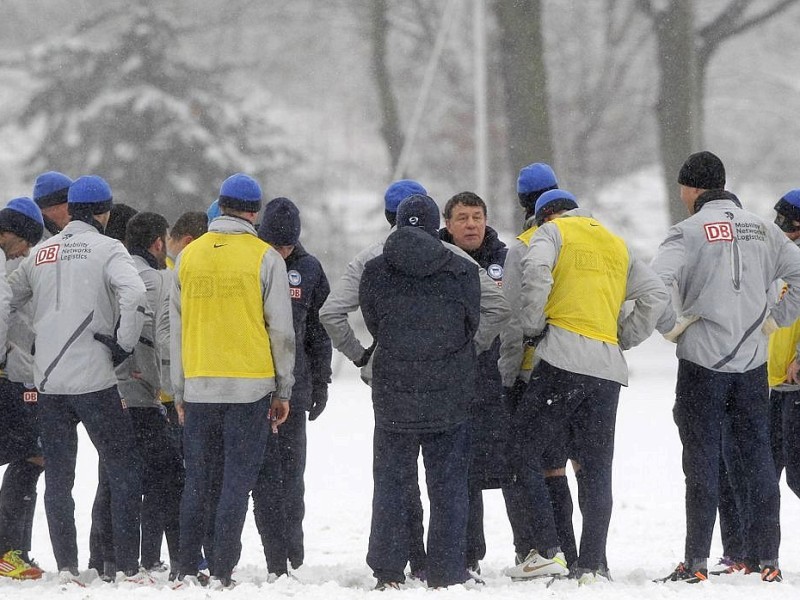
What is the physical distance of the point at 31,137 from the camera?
28.7 meters

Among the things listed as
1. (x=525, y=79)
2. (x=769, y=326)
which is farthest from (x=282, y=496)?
(x=525, y=79)

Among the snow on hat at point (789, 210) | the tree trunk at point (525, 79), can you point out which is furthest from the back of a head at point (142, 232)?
the tree trunk at point (525, 79)

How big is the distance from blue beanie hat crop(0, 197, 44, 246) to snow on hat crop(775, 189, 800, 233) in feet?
13.0

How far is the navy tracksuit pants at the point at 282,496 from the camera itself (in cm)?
663

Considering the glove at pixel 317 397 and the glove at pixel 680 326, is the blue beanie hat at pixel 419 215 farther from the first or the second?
the glove at pixel 680 326

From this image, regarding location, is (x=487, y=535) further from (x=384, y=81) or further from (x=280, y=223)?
(x=384, y=81)

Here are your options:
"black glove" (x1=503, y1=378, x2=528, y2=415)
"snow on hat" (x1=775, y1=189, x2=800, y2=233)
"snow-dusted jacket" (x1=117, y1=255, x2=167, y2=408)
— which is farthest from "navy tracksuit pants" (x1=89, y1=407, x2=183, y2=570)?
"snow on hat" (x1=775, y1=189, x2=800, y2=233)

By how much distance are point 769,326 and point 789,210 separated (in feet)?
2.21

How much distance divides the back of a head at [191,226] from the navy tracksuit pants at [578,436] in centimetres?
208

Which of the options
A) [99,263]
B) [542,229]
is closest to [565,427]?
[542,229]

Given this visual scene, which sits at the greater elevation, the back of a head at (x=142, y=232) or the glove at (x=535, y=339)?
the back of a head at (x=142, y=232)

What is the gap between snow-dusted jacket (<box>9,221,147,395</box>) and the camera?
6.46m

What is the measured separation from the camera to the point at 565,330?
636 centimetres

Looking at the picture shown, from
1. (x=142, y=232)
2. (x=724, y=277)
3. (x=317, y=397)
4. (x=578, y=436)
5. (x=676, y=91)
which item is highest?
(x=676, y=91)
